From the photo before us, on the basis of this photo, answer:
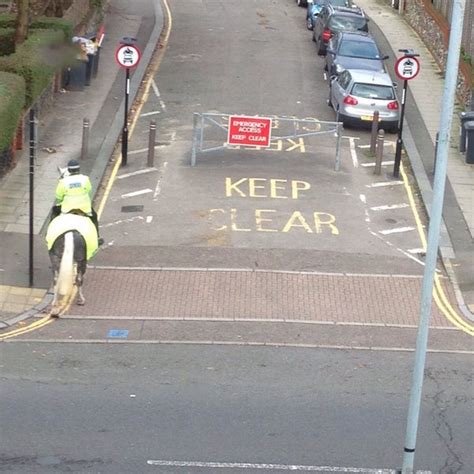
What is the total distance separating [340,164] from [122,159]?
4.91 metres

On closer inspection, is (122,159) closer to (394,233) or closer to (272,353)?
(394,233)

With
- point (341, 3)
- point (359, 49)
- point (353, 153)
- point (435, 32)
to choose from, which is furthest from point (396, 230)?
point (341, 3)

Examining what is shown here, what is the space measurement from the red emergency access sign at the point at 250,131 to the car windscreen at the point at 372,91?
14.1 feet

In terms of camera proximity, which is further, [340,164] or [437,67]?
[437,67]

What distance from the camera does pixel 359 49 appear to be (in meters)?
32.7

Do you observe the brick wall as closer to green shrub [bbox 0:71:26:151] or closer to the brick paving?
green shrub [bbox 0:71:26:151]

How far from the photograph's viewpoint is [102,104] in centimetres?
2878

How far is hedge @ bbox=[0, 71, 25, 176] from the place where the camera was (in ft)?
70.6

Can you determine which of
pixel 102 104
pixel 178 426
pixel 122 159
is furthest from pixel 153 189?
pixel 178 426

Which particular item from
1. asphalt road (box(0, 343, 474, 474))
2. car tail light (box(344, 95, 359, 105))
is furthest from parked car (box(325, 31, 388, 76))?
asphalt road (box(0, 343, 474, 474))

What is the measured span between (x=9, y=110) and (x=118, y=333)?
7.62 m

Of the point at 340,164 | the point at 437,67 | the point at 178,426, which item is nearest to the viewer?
the point at 178,426

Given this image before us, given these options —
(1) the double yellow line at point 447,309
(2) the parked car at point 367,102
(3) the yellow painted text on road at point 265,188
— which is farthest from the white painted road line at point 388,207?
(2) the parked car at point 367,102

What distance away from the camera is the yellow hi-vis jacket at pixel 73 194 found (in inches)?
655
